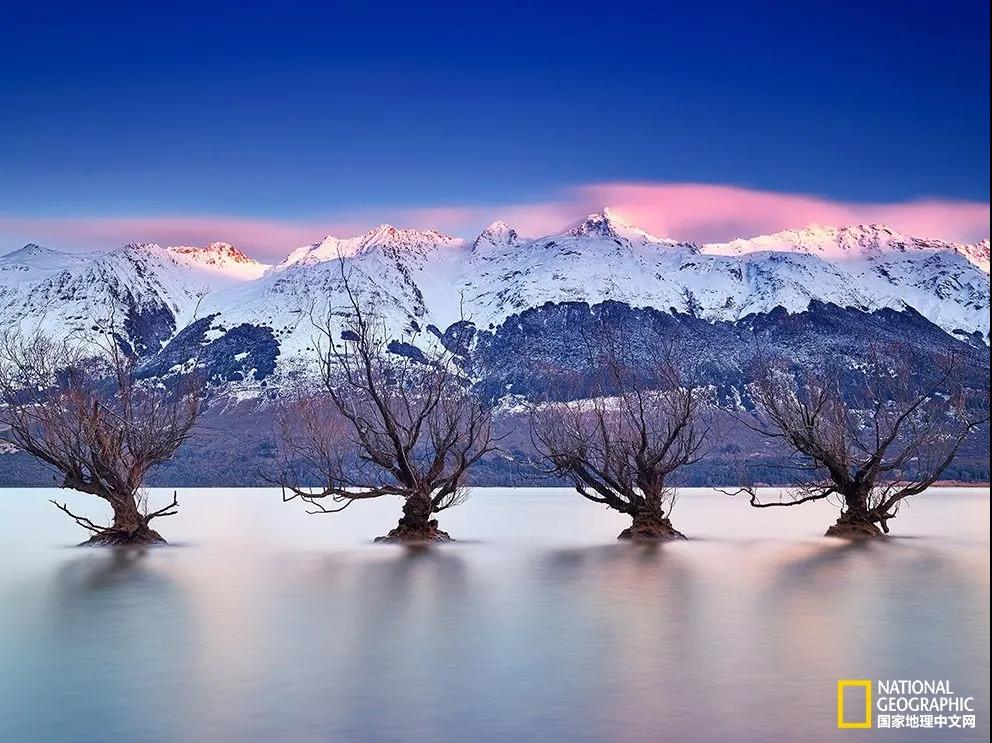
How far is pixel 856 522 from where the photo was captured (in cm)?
5109

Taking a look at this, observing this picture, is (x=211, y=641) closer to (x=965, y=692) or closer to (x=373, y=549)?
(x=965, y=692)

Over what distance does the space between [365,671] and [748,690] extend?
238 inches

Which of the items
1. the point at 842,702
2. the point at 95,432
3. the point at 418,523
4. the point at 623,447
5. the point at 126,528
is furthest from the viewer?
the point at 418,523

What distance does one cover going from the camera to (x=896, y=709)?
18.0m

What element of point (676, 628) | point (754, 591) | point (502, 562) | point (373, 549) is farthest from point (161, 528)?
point (676, 628)

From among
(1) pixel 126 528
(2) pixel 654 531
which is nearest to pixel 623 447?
(2) pixel 654 531

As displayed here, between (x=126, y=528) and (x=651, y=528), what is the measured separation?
1914cm

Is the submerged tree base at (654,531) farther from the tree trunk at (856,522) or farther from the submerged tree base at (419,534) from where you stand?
the submerged tree base at (419,534)

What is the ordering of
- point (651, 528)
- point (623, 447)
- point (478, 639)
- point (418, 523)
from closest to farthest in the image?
point (478, 639)
point (623, 447)
point (418, 523)
point (651, 528)

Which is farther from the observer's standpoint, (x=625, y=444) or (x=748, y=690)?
(x=625, y=444)

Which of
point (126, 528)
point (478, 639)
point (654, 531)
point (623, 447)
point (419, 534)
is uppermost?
point (623, 447)

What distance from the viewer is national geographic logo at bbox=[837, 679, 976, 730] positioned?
54.9 feet

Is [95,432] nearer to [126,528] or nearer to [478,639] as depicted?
[126,528]

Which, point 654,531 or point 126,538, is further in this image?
point 654,531
